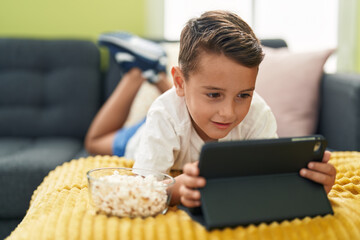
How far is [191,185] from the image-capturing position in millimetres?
797

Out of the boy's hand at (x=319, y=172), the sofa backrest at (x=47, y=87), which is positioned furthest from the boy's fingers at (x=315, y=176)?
the sofa backrest at (x=47, y=87)

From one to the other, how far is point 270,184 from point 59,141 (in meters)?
1.41

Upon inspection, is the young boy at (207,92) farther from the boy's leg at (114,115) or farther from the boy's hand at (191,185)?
the boy's leg at (114,115)

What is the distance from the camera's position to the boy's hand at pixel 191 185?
2.58ft

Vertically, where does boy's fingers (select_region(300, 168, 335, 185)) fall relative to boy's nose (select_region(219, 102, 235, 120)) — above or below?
below

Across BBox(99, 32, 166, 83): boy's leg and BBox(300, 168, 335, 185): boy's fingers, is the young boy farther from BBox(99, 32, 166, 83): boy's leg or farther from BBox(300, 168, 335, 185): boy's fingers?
BBox(99, 32, 166, 83): boy's leg

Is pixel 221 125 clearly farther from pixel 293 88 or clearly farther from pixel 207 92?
pixel 293 88

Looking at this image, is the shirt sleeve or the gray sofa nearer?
the shirt sleeve

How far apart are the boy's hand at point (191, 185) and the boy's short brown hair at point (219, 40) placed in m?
0.33

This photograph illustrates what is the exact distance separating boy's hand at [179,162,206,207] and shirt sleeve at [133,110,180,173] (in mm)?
294

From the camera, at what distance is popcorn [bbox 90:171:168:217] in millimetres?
800

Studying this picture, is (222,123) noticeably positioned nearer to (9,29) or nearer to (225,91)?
(225,91)

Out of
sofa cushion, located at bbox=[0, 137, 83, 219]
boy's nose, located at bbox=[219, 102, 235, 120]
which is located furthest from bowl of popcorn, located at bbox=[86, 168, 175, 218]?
sofa cushion, located at bbox=[0, 137, 83, 219]

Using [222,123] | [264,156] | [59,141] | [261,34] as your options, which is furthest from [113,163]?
[261,34]
